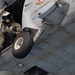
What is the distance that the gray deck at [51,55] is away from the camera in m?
18.1

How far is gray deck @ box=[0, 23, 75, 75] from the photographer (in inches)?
711

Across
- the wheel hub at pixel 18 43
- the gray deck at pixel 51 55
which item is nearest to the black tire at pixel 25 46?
the wheel hub at pixel 18 43

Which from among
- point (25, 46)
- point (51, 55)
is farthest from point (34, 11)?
point (51, 55)

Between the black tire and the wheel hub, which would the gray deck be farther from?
the wheel hub

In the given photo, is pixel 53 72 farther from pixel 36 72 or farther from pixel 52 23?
pixel 52 23

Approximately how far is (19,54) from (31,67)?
255cm

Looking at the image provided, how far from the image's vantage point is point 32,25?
1833 cm

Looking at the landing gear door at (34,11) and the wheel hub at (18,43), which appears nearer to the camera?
the landing gear door at (34,11)

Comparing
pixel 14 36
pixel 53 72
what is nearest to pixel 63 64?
pixel 53 72

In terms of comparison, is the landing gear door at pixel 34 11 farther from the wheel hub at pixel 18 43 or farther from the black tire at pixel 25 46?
the wheel hub at pixel 18 43

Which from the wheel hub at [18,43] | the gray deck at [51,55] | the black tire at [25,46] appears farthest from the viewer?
the wheel hub at [18,43]

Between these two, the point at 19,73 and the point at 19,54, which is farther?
the point at 19,73

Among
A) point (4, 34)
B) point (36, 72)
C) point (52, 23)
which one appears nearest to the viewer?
point (52, 23)

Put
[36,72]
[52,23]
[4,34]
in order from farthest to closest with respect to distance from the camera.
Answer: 1. [36,72]
2. [4,34]
3. [52,23]
